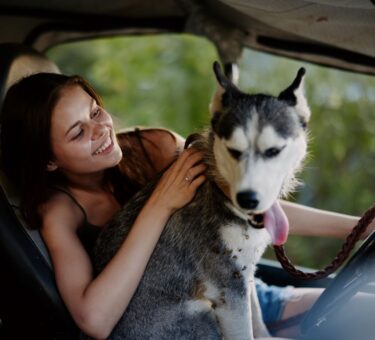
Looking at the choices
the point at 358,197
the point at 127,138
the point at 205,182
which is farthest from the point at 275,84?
the point at 205,182

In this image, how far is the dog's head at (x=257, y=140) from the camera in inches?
64.0

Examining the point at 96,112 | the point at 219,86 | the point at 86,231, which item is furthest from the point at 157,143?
the point at 219,86

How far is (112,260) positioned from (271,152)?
612 mm

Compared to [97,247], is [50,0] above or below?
above

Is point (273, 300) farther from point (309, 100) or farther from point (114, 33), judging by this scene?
point (309, 100)

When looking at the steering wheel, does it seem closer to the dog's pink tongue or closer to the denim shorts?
the dog's pink tongue

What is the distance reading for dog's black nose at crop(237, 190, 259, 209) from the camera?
160 centimetres

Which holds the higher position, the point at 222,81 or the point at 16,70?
the point at 222,81

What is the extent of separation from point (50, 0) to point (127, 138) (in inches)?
30.6

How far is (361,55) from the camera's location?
2301 millimetres

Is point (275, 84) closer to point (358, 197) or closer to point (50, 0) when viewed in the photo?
point (358, 197)

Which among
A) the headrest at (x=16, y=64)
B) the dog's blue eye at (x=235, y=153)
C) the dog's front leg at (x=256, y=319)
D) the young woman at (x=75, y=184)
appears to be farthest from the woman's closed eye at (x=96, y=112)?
the dog's front leg at (x=256, y=319)

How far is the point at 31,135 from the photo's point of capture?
199 centimetres

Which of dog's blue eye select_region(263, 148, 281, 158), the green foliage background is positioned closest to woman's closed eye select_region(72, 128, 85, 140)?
dog's blue eye select_region(263, 148, 281, 158)
